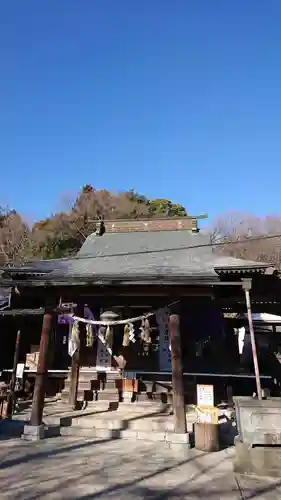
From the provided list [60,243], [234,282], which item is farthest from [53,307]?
[60,243]

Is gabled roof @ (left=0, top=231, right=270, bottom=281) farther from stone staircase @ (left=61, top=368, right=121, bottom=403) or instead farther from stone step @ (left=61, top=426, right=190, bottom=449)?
stone staircase @ (left=61, top=368, right=121, bottom=403)

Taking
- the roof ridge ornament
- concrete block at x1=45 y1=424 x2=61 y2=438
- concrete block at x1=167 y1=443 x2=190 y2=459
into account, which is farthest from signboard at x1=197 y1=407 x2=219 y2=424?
the roof ridge ornament

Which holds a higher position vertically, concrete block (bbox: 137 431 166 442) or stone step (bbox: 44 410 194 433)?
stone step (bbox: 44 410 194 433)

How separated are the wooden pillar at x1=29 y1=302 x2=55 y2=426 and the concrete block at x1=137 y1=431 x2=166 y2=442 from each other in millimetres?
2641

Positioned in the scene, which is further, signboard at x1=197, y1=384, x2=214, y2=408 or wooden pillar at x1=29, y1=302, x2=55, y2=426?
wooden pillar at x1=29, y1=302, x2=55, y2=426

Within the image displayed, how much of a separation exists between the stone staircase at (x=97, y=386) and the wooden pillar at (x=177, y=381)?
14.5 feet

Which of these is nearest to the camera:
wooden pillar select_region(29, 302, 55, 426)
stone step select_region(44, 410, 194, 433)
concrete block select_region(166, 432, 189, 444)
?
concrete block select_region(166, 432, 189, 444)

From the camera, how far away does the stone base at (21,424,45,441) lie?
29.2 ft

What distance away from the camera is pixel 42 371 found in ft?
30.8

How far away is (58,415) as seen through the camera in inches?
423

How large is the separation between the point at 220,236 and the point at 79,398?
2892 cm

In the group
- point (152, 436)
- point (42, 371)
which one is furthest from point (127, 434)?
point (42, 371)

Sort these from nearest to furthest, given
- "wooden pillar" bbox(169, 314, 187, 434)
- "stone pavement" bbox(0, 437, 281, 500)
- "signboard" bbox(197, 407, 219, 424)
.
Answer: "stone pavement" bbox(0, 437, 281, 500) → "signboard" bbox(197, 407, 219, 424) → "wooden pillar" bbox(169, 314, 187, 434)

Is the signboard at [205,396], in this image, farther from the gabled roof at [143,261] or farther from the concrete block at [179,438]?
the gabled roof at [143,261]
